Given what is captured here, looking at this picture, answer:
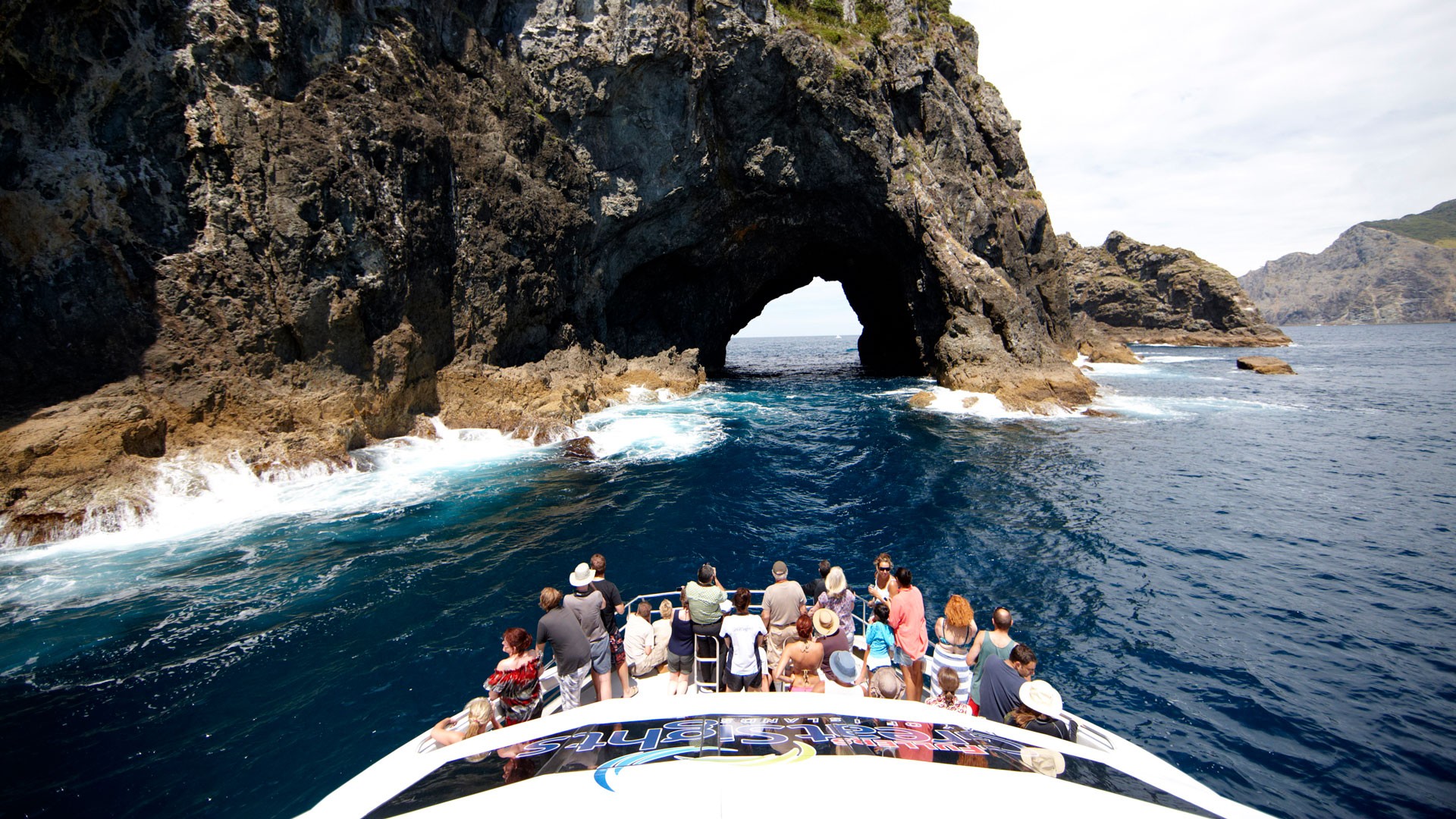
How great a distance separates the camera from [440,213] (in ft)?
88.5

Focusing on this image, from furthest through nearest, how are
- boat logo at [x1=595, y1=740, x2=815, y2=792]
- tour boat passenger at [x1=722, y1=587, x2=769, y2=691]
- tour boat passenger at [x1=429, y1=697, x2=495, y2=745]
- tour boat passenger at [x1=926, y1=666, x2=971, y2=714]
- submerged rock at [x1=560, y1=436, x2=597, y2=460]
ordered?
submerged rock at [x1=560, y1=436, x2=597, y2=460] → tour boat passenger at [x1=722, y1=587, x2=769, y2=691] → tour boat passenger at [x1=926, y1=666, x2=971, y2=714] → tour boat passenger at [x1=429, y1=697, x2=495, y2=745] → boat logo at [x1=595, y1=740, x2=815, y2=792]

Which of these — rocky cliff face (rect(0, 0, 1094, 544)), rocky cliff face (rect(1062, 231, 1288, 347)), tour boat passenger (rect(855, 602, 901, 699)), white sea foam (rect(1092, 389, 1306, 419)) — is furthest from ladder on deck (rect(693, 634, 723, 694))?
rocky cliff face (rect(1062, 231, 1288, 347))

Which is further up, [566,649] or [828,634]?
[566,649]

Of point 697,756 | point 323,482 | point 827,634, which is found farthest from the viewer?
point 323,482

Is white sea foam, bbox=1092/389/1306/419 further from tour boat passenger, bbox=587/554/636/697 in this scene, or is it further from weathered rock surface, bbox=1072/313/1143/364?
tour boat passenger, bbox=587/554/636/697

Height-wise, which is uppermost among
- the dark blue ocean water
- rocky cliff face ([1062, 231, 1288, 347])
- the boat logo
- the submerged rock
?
rocky cliff face ([1062, 231, 1288, 347])

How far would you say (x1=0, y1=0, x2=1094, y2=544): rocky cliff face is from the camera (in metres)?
17.6

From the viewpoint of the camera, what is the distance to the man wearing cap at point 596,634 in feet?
24.2

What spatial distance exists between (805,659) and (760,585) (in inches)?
235

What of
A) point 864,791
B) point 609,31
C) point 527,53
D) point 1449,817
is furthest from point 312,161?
point 1449,817

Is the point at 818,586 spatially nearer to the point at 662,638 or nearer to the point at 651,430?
the point at 662,638

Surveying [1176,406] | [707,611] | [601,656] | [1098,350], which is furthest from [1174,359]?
[601,656]

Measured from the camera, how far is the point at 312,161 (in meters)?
21.8

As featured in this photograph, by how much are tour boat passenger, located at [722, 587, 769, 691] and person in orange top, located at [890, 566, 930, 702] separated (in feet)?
5.88
